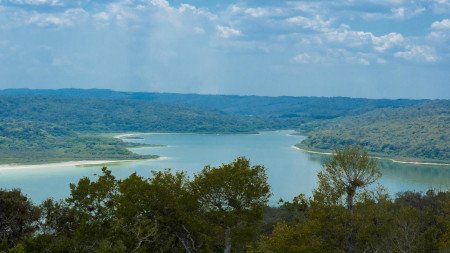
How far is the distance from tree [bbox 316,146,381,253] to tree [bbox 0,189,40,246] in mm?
10655

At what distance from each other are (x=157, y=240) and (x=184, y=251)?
53.4 inches

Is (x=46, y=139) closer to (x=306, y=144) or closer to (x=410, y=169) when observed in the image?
(x=306, y=144)

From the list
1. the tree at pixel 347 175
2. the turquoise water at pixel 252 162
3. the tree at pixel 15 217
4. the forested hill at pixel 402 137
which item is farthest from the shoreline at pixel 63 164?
the tree at pixel 347 175

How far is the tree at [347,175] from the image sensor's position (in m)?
21.5

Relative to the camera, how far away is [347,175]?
71.3 feet

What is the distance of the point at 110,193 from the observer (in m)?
24.1

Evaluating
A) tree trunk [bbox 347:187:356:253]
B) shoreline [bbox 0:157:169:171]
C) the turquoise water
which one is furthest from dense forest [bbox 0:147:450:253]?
shoreline [bbox 0:157:169:171]

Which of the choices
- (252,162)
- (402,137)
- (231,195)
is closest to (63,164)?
(252,162)

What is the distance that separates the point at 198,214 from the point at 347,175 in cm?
567

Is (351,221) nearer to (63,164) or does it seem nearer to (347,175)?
(347,175)

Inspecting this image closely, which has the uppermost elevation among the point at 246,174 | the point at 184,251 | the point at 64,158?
the point at 246,174

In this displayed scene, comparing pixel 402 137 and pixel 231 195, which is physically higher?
pixel 231 195

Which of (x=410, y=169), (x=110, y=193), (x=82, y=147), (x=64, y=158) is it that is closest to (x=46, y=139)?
(x=82, y=147)

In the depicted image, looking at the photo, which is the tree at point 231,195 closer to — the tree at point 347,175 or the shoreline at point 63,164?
the tree at point 347,175
